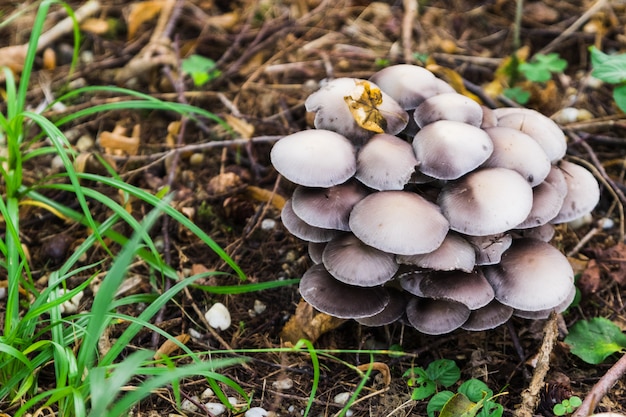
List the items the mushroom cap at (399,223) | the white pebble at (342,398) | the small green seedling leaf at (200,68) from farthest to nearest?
the small green seedling leaf at (200,68) → the white pebble at (342,398) → the mushroom cap at (399,223)

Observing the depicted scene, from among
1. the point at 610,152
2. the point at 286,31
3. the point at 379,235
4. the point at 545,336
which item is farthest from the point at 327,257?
the point at 286,31

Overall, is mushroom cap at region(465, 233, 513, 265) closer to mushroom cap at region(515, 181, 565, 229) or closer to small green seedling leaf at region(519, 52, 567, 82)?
mushroom cap at region(515, 181, 565, 229)

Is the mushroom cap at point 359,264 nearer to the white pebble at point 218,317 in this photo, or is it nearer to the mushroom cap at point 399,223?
the mushroom cap at point 399,223

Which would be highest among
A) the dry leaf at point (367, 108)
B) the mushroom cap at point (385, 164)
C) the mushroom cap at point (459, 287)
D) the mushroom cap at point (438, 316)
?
the dry leaf at point (367, 108)

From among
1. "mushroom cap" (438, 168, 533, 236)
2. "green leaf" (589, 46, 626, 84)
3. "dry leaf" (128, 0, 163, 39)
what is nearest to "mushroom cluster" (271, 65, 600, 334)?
"mushroom cap" (438, 168, 533, 236)

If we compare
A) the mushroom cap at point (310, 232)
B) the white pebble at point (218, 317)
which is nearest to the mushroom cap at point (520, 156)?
A: the mushroom cap at point (310, 232)

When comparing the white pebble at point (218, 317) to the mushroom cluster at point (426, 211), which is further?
the white pebble at point (218, 317)

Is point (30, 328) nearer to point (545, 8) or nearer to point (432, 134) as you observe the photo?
point (432, 134)

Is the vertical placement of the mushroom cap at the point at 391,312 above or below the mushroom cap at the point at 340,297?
below

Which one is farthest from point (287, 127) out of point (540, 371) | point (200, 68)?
point (540, 371)
